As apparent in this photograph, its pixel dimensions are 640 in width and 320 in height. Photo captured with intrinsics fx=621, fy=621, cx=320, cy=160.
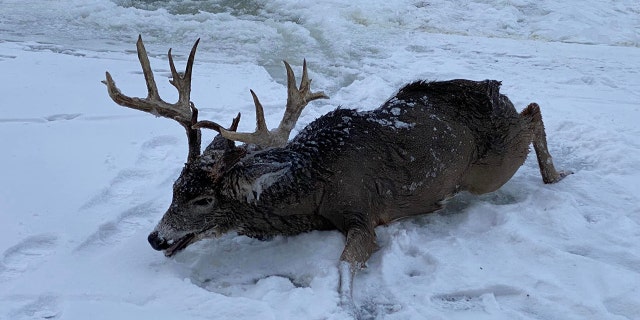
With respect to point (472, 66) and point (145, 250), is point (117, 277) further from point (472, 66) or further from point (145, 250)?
point (472, 66)

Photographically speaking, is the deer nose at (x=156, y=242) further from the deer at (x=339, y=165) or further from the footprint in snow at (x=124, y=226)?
the footprint in snow at (x=124, y=226)

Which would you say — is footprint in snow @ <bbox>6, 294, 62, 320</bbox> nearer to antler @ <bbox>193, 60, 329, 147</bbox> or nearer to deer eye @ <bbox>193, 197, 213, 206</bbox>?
deer eye @ <bbox>193, 197, 213, 206</bbox>

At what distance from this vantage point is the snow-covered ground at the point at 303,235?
3.43 m

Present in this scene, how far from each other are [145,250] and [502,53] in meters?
6.73

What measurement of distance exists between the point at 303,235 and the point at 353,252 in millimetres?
524

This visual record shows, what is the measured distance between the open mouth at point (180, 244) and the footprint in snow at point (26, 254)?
2.31 ft

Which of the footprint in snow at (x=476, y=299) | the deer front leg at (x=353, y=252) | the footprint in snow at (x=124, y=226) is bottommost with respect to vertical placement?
the footprint in snow at (x=476, y=299)

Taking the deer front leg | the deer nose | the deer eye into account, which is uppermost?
the deer eye

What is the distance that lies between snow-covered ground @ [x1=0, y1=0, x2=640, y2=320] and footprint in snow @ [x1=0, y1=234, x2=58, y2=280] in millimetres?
Result: 11

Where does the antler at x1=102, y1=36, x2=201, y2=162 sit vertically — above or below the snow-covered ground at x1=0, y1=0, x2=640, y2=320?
above

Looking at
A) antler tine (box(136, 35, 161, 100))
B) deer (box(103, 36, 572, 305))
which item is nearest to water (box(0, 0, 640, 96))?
deer (box(103, 36, 572, 305))

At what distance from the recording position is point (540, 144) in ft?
16.3

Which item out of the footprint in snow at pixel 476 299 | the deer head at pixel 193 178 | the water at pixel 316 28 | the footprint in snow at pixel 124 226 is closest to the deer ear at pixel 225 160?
the deer head at pixel 193 178

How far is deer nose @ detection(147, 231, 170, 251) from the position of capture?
12.7 feet
